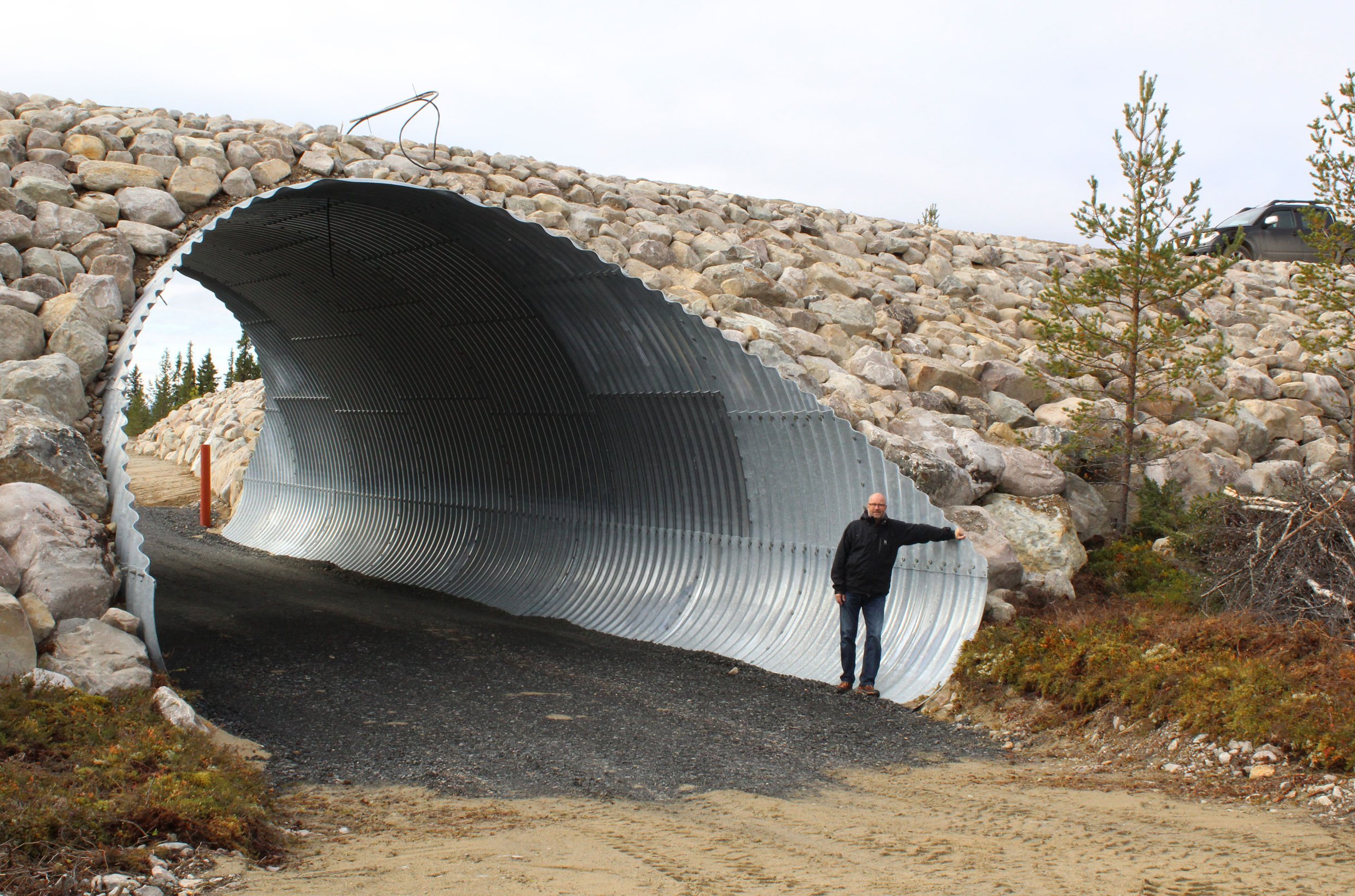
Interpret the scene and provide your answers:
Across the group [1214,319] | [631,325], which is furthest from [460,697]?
[1214,319]

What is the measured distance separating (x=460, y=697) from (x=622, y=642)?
2.74m

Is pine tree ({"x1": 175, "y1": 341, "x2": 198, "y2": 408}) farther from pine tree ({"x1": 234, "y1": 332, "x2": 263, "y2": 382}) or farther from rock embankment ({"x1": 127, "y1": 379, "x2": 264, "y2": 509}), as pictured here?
rock embankment ({"x1": 127, "y1": 379, "x2": 264, "y2": 509})

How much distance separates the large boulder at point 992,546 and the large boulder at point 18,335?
21.9 ft

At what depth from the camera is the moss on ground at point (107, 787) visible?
4277mm

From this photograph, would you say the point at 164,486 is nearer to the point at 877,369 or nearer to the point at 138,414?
the point at 877,369

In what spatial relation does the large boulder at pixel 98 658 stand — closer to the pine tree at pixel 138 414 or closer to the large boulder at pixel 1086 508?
the large boulder at pixel 1086 508

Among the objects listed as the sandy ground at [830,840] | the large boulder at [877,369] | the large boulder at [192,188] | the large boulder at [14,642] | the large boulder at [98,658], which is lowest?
the sandy ground at [830,840]

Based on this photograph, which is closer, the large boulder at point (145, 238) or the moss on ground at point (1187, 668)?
the moss on ground at point (1187, 668)

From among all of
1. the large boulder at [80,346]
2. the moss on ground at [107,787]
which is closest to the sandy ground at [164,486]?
the large boulder at [80,346]

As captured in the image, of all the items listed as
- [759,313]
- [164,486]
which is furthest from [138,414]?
[759,313]

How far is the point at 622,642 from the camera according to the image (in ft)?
35.3

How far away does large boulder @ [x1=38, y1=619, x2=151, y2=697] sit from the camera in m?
6.14

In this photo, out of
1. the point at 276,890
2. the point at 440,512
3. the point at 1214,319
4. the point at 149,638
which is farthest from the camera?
the point at 1214,319

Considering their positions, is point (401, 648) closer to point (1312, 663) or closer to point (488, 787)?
point (488, 787)
